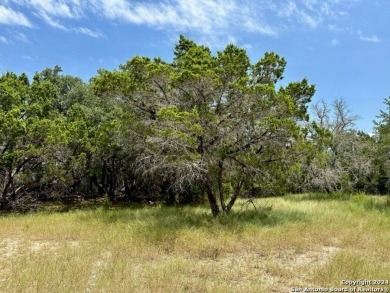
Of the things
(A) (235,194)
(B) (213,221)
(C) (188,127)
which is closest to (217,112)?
A: (C) (188,127)

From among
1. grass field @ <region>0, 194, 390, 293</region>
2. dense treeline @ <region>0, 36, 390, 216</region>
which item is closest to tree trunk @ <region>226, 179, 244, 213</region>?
dense treeline @ <region>0, 36, 390, 216</region>

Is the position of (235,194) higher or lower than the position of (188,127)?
lower

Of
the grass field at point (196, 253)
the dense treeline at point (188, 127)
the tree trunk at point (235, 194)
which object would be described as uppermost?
the dense treeline at point (188, 127)

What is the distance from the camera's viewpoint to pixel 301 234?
10.1 meters

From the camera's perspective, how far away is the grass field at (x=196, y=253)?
243 inches

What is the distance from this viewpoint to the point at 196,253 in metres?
8.46

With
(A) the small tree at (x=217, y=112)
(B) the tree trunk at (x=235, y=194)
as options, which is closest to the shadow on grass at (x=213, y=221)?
(B) the tree trunk at (x=235, y=194)

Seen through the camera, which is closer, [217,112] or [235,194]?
[217,112]

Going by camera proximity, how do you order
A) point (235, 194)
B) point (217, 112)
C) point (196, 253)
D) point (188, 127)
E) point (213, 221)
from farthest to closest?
point (235, 194) < point (217, 112) < point (213, 221) < point (188, 127) < point (196, 253)

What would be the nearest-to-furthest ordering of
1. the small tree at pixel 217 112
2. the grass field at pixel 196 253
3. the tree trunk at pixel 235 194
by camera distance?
the grass field at pixel 196 253 < the small tree at pixel 217 112 < the tree trunk at pixel 235 194

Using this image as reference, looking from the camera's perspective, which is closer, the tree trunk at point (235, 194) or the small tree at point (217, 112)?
the small tree at point (217, 112)

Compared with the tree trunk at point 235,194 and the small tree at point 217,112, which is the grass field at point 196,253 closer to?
the tree trunk at point 235,194

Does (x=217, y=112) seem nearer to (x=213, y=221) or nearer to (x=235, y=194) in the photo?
(x=235, y=194)

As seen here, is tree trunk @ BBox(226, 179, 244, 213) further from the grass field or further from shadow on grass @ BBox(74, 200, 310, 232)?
the grass field
